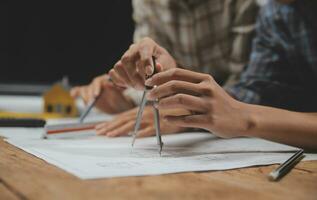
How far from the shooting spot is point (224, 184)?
526 millimetres

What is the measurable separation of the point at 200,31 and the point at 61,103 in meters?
0.47

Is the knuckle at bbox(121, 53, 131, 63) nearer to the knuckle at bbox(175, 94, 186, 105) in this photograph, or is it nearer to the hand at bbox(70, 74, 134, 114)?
the knuckle at bbox(175, 94, 186, 105)

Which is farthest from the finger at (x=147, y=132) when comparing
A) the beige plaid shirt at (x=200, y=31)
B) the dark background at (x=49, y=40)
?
the dark background at (x=49, y=40)

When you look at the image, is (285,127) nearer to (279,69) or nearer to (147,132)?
(147,132)

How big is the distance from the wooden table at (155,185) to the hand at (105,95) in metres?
0.59

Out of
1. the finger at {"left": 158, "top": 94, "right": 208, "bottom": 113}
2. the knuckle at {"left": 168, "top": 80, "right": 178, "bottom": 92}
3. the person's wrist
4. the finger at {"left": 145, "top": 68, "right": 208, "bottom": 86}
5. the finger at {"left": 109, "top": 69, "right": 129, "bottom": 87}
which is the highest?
the finger at {"left": 145, "top": 68, "right": 208, "bottom": 86}

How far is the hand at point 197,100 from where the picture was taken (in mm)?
682

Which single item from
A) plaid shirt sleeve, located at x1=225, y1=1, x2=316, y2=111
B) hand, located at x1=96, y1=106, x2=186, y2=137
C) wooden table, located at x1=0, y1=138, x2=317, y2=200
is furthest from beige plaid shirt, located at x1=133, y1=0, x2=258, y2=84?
wooden table, located at x1=0, y1=138, x2=317, y2=200

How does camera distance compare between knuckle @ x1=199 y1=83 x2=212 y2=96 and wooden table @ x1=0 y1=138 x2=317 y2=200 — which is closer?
wooden table @ x1=0 y1=138 x2=317 y2=200

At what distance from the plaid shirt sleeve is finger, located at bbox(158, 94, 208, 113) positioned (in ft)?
1.35

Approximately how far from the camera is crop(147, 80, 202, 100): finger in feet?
2.22

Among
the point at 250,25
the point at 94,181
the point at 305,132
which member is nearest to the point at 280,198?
the point at 94,181

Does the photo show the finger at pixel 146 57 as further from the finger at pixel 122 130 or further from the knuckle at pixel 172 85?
the finger at pixel 122 130

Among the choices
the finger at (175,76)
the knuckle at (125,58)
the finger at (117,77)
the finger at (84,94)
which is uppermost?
the knuckle at (125,58)
